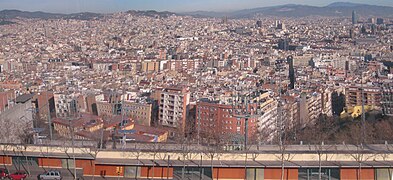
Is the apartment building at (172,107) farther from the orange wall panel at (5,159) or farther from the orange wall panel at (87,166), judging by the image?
the orange wall panel at (87,166)

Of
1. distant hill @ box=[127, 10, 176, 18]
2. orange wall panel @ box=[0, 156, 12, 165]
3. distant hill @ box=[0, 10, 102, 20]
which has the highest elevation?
distant hill @ box=[127, 10, 176, 18]

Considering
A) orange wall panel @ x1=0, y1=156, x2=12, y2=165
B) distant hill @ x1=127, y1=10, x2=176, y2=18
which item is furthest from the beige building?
distant hill @ x1=127, y1=10, x2=176, y2=18

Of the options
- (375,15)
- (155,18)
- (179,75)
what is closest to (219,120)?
(179,75)

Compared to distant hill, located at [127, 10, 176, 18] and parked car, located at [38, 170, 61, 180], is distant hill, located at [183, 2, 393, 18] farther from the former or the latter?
parked car, located at [38, 170, 61, 180]

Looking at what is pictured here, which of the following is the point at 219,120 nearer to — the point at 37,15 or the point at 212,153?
the point at 212,153

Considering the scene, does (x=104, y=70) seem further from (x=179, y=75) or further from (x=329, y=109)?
(x=329, y=109)

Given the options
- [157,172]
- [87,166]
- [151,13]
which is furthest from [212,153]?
[151,13]
